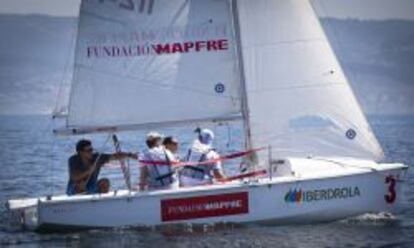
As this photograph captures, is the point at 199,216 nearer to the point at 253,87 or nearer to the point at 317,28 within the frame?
the point at 253,87

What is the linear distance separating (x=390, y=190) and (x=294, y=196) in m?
2.17

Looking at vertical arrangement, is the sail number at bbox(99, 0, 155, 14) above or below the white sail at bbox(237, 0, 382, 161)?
above

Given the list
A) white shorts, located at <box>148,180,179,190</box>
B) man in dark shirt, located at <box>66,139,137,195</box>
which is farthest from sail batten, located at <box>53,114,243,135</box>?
white shorts, located at <box>148,180,179,190</box>

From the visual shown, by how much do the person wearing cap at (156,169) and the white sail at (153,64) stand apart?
942 mm

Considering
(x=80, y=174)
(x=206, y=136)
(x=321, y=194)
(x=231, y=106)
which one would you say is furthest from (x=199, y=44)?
(x=321, y=194)

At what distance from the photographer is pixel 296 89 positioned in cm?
1872

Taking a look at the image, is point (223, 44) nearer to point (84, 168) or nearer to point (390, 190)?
point (84, 168)

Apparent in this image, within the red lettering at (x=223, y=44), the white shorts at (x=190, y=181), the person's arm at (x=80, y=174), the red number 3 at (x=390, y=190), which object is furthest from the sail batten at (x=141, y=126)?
the red number 3 at (x=390, y=190)

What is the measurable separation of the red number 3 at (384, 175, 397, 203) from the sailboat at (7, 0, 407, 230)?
1.2 inches

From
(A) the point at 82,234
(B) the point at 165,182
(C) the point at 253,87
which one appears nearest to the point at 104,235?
(A) the point at 82,234

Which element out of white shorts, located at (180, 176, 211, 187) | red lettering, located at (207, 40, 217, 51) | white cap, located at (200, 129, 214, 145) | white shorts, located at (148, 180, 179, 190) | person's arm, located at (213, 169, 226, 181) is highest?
red lettering, located at (207, 40, 217, 51)

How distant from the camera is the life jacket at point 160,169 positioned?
1744 cm

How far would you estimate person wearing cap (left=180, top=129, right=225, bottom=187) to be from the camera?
1775 cm

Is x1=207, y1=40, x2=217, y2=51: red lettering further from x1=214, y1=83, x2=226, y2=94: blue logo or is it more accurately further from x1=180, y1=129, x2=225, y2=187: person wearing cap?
x1=180, y1=129, x2=225, y2=187: person wearing cap
